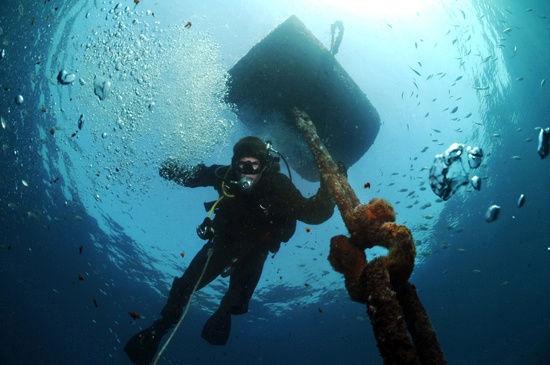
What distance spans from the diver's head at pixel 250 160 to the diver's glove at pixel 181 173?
1421 mm

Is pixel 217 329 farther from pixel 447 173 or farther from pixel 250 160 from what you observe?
pixel 447 173

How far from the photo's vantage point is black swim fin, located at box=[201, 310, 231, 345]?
5.84m

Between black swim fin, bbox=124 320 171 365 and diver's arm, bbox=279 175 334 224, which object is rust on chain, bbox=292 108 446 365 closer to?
diver's arm, bbox=279 175 334 224

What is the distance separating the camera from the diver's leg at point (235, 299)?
5.87 meters

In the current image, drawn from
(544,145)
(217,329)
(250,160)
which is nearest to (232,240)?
(217,329)

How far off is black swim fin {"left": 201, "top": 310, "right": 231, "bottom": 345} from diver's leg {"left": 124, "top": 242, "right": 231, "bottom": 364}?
29.4 inches

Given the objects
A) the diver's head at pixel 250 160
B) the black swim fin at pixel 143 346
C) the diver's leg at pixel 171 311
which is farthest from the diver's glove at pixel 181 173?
the black swim fin at pixel 143 346

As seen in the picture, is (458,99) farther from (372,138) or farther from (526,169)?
(372,138)

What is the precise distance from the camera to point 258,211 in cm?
650

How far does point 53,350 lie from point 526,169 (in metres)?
Result: 59.0

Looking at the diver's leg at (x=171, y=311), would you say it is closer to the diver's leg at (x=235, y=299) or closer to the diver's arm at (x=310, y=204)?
the diver's leg at (x=235, y=299)

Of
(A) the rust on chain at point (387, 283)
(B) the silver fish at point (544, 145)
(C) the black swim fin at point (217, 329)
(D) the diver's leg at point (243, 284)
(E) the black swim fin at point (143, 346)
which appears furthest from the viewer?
(D) the diver's leg at point (243, 284)

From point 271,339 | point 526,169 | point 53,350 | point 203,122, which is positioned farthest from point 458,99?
point 53,350

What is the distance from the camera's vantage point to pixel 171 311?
6125mm
